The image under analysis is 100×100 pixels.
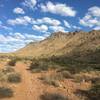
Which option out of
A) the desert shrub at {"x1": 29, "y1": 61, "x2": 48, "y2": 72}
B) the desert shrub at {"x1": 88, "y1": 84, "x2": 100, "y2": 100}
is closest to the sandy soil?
the desert shrub at {"x1": 88, "y1": 84, "x2": 100, "y2": 100}

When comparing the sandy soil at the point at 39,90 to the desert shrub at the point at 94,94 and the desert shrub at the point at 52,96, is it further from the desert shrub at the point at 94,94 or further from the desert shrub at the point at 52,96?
the desert shrub at the point at 94,94

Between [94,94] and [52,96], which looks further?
[94,94]

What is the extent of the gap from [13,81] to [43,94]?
3721 mm

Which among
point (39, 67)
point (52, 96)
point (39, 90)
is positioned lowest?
point (52, 96)

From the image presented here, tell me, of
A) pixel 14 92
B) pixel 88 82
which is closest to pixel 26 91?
pixel 14 92

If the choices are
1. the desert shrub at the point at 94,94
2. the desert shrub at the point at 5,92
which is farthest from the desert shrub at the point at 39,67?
the desert shrub at the point at 94,94

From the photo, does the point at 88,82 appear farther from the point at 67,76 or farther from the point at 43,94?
the point at 43,94

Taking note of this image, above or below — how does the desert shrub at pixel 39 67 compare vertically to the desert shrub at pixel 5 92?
above

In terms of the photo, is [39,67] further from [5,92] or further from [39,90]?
[5,92]

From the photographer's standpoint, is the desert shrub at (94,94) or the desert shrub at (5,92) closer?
the desert shrub at (94,94)

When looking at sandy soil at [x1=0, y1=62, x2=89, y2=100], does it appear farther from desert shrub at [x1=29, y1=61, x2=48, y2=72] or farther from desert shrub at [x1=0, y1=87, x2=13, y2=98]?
desert shrub at [x1=29, y1=61, x2=48, y2=72]

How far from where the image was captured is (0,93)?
11719 mm

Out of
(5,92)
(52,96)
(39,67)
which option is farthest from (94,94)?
(39,67)

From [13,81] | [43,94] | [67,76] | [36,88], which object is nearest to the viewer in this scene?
[43,94]
